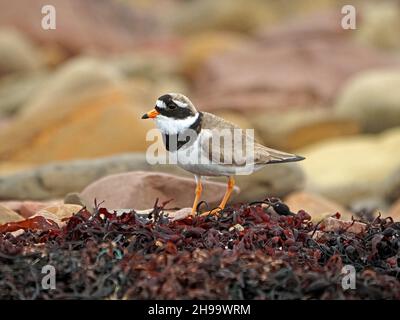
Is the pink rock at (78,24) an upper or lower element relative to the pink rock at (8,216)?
upper

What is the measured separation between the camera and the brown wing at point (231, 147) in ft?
31.3

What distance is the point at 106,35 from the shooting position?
124ft

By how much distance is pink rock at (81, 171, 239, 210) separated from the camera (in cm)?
1078

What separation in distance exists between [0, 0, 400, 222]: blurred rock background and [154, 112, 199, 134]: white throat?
57.8 inches

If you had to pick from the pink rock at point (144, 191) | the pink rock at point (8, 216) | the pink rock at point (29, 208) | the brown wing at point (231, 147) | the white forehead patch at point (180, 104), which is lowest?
the pink rock at point (8, 216)

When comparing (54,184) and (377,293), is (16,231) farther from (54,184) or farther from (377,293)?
(54,184)

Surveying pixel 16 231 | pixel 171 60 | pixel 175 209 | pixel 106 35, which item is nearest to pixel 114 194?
pixel 175 209

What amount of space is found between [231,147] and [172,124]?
2.34 feet

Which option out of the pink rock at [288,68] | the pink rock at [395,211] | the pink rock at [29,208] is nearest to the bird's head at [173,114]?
the pink rock at [29,208]

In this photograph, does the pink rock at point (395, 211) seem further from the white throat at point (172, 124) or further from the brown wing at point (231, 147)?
the white throat at point (172, 124)

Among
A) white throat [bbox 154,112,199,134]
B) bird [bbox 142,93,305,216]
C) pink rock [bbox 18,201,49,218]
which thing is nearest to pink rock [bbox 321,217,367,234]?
bird [bbox 142,93,305,216]

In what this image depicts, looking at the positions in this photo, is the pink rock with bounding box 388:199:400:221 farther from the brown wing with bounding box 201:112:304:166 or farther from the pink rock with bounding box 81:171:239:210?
the brown wing with bounding box 201:112:304:166

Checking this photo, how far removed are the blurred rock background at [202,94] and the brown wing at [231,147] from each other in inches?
34.2
